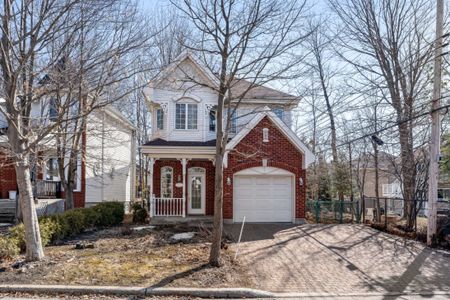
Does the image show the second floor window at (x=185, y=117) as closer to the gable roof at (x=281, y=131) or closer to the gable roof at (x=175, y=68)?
the gable roof at (x=281, y=131)

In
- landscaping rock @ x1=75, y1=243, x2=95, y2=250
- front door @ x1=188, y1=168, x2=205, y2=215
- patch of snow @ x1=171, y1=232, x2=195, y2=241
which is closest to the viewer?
landscaping rock @ x1=75, y1=243, x2=95, y2=250

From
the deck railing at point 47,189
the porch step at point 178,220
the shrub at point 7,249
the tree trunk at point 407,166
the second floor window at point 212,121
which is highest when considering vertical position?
the second floor window at point 212,121

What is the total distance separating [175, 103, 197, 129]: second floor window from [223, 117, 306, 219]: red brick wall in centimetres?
290

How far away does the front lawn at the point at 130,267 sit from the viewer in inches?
308

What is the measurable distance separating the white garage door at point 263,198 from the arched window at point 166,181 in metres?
3.29

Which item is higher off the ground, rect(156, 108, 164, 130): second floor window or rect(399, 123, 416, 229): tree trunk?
rect(156, 108, 164, 130): second floor window

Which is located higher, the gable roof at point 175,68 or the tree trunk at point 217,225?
the gable roof at point 175,68

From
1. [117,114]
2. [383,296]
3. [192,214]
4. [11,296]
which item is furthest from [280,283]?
[117,114]

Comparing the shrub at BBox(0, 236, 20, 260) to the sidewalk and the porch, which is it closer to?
the sidewalk

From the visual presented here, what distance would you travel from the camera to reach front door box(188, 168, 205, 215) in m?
18.2

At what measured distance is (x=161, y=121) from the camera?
743 inches

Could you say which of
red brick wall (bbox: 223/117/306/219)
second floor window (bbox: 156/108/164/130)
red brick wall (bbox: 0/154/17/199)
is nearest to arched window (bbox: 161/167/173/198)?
second floor window (bbox: 156/108/164/130)

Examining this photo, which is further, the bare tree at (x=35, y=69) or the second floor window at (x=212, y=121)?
the second floor window at (x=212, y=121)

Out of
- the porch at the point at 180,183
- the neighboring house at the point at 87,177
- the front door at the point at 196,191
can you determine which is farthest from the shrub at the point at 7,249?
the front door at the point at 196,191
